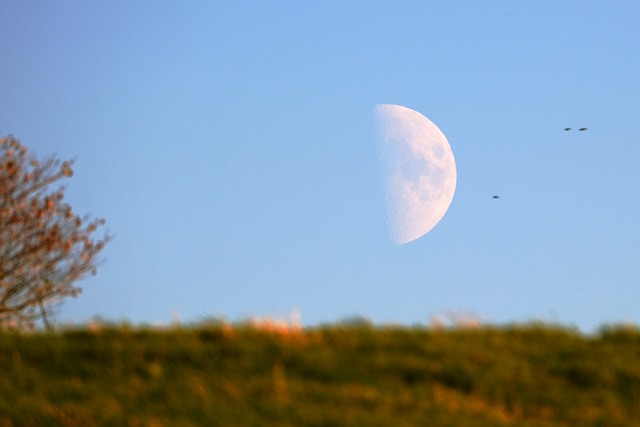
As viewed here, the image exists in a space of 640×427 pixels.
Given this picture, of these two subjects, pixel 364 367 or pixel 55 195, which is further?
pixel 55 195

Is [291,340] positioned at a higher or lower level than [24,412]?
higher

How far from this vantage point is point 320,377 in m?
12.4

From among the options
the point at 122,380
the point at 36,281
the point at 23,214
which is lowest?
the point at 122,380

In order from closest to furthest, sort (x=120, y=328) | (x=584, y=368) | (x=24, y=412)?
(x=24, y=412), (x=584, y=368), (x=120, y=328)

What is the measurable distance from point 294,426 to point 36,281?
1990cm

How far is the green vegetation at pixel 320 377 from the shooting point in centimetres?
1109

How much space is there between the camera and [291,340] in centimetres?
1360

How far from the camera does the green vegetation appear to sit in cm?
1109

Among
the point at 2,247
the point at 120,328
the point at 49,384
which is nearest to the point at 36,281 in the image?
the point at 2,247

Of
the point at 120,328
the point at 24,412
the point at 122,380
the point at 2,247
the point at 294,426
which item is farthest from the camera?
the point at 2,247

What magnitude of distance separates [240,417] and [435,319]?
5.44m

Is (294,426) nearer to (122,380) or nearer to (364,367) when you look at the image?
(364,367)

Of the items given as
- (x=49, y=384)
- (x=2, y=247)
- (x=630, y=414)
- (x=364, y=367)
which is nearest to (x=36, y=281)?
(x=2, y=247)

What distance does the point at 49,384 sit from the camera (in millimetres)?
12672
